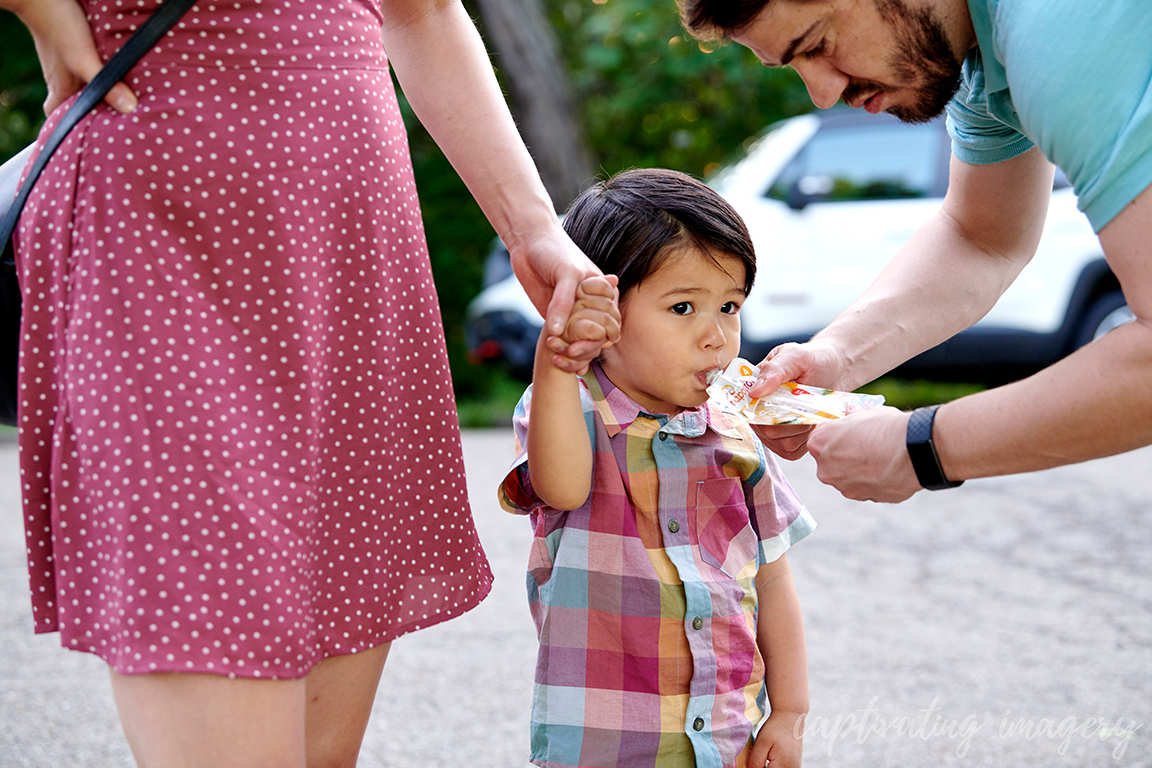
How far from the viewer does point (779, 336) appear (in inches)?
287

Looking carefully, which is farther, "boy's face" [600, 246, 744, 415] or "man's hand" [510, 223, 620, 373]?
"boy's face" [600, 246, 744, 415]

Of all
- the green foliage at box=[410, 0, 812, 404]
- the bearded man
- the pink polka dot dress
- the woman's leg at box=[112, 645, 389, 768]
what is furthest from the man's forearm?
the green foliage at box=[410, 0, 812, 404]

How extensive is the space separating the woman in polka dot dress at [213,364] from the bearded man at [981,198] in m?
0.52

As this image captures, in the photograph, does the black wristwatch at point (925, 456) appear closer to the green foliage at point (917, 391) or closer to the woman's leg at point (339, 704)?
the woman's leg at point (339, 704)

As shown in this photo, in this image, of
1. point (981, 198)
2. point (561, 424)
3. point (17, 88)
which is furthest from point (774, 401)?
point (17, 88)

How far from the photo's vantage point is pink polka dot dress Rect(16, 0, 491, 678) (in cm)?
129

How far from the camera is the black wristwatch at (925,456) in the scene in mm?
1562

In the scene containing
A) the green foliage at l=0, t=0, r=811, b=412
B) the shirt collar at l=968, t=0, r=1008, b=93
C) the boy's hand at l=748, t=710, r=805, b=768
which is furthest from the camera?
the green foliage at l=0, t=0, r=811, b=412

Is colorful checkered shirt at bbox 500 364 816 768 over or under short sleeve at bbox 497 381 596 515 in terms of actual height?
under

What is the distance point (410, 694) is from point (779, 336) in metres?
4.60

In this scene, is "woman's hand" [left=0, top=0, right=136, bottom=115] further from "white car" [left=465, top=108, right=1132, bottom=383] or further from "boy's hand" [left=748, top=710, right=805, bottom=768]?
"white car" [left=465, top=108, right=1132, bottom=383]

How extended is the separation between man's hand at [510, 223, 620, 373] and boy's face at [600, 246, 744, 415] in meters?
0.15

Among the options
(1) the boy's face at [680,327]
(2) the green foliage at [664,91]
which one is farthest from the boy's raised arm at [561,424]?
(2) the green foliage at [664,91]

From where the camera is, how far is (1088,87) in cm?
130
